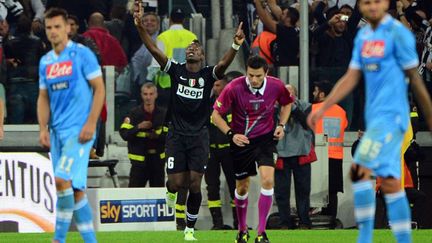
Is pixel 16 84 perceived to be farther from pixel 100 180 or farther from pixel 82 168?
pixel 82 168

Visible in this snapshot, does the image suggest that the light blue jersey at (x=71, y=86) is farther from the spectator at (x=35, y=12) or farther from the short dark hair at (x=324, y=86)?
the spectator at (x=35, y=12)

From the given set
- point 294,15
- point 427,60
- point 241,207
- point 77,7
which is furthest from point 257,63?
point 77,7

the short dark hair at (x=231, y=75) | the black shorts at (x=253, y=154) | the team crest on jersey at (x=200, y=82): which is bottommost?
the black shorts at (x=253, y=154)

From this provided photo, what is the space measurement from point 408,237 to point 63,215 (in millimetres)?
3248

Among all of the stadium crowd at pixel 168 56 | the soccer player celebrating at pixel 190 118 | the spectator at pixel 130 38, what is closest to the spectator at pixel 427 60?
the stadium crowd at pixel 168 56

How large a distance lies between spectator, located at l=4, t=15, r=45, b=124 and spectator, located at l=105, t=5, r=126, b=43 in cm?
125

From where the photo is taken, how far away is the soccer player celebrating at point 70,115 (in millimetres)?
12242

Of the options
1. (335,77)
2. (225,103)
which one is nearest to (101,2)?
(335,77)

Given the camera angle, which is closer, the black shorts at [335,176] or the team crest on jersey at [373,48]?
the team crest on jersey at [373,48]

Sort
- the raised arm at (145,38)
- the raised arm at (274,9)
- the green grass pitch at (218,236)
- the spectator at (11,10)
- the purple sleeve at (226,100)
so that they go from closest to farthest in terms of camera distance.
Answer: the purple sleeve at (226,100) < the raised arm at (145,38) < the green grass pitch at (218,236) < the spectator at (11,10) < the raised arm at (274,9)

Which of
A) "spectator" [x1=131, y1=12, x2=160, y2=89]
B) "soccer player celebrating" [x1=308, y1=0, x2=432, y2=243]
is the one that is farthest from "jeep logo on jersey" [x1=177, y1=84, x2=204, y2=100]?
"soccer player celebrating" [x1=308, y1=0, x2=432, y2=243]

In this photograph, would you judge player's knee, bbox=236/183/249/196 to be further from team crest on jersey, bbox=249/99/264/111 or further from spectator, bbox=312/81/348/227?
spectator, bbox=312/81/348/227

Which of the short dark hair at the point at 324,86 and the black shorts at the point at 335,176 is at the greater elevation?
the short dark hair at the point at 324,86

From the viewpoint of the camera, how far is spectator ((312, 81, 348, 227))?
21.5m
